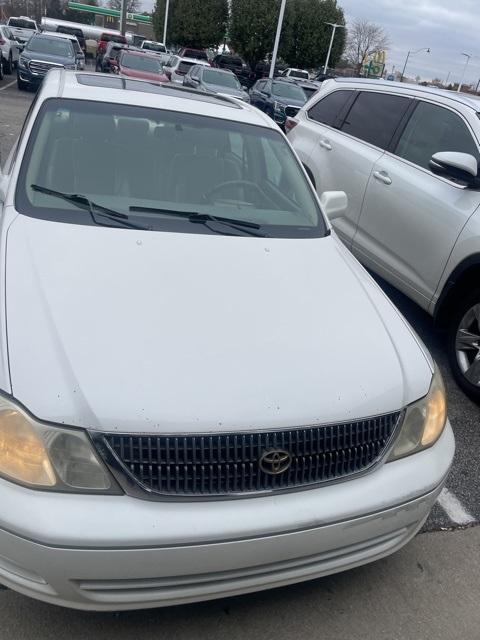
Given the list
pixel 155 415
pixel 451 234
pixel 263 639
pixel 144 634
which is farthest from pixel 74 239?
pixel 451 234

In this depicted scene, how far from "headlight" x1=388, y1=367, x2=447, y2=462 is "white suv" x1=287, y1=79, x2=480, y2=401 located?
1.72 metres

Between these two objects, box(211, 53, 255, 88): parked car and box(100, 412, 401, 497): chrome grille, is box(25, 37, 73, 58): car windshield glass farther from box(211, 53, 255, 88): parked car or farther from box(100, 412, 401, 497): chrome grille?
box(100, 412, 401, 497): chrome grille

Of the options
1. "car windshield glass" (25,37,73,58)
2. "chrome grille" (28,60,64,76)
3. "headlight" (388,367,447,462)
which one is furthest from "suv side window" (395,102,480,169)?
"car windshield glass" (25,37,73,58)

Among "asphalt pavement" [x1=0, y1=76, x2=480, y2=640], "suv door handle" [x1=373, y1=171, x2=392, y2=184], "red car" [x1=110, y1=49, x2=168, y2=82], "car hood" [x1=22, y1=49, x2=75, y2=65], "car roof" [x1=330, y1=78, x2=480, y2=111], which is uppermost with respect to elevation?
"car roof" [x1=330, y1=78, x2=480, y2=111]

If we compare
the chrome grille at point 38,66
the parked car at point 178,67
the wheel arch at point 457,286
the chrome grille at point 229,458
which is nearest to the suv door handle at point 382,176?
the wheel arch at point 457,286

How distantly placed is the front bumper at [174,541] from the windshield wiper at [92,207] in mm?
1443

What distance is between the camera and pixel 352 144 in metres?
5.55

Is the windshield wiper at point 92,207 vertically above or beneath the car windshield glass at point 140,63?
above

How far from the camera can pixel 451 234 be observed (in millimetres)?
4223

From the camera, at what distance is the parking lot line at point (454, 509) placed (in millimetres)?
3034

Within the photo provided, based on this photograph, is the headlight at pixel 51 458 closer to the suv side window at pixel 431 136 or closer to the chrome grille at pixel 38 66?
the suv side window at pixel 431 136

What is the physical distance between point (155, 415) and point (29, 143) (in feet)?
6.51

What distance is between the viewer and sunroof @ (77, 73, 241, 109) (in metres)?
3.79

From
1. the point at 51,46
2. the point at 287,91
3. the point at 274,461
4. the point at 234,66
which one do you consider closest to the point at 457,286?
the point at 274,461
